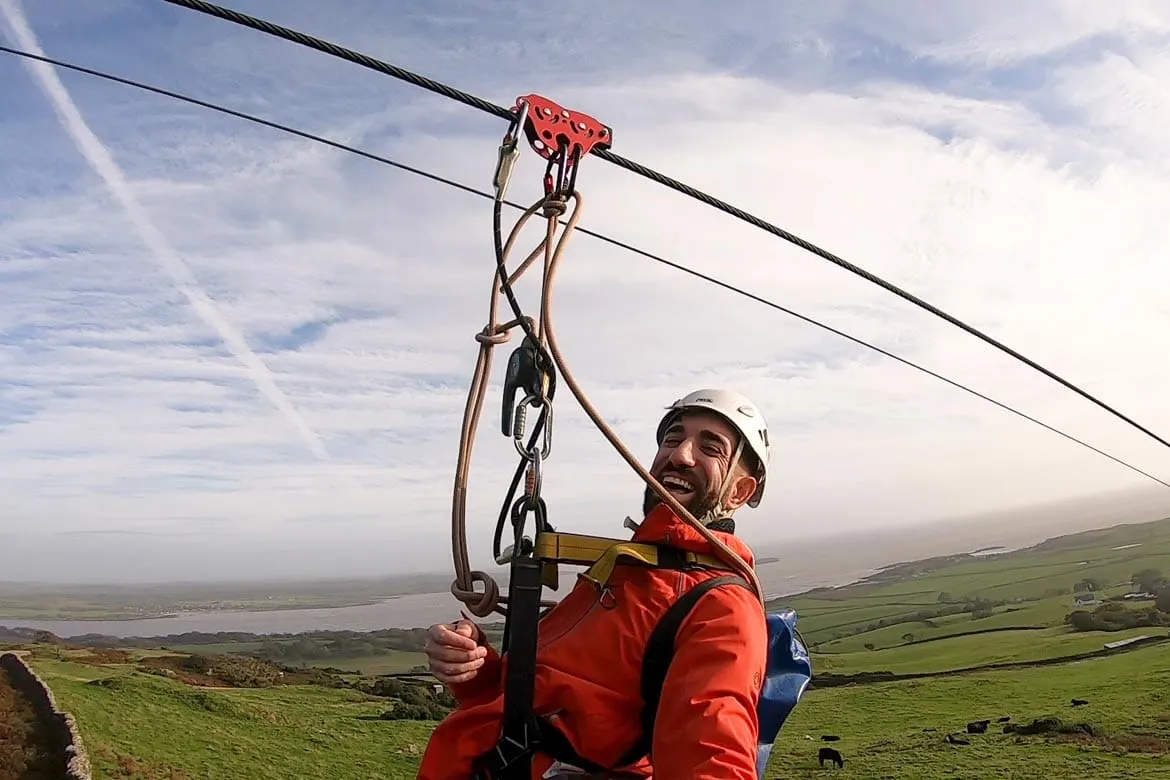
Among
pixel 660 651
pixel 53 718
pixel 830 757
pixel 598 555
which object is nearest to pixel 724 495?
pixel 598 555

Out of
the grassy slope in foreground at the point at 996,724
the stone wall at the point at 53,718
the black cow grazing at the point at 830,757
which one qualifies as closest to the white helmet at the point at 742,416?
the stone wall at the point at 53,718

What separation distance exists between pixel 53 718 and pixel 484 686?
992 cm

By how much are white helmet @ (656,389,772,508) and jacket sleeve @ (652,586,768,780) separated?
74cm

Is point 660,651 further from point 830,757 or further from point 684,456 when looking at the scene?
point 830,757

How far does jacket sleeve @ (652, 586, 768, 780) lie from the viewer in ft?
5.95

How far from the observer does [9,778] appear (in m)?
8.20

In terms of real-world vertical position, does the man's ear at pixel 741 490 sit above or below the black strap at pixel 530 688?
above

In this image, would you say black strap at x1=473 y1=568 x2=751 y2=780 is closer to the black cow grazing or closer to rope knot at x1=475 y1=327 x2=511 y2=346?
rope knot at x1=475 y1=327 x2=511 y2=346

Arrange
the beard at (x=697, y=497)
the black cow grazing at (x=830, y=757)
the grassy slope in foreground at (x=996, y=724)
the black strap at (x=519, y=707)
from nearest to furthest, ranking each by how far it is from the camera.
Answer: the black strap at (x=519, y=707) < the beard at (x=697, y=497) < the grassy slope in foreground at (x=996, y=724) < the black cow grazing at (x=830, y=757)

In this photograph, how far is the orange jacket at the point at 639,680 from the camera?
1.85 meters

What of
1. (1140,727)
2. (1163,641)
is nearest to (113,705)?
(1140,727)

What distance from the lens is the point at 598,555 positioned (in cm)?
228

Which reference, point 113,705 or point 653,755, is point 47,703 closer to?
point 113,705

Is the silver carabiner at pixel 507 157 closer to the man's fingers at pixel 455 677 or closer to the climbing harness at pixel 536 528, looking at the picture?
the climbing harness at pixel 536 528
